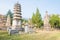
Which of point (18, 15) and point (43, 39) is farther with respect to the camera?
point (18, 15)

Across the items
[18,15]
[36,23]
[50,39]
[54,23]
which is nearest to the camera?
[50,39]

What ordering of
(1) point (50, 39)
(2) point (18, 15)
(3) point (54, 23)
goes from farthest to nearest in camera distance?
A: (3) point (54, 23)
(2) point (18, 15)
(1) point (50, 39)

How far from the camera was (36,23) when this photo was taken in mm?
43500

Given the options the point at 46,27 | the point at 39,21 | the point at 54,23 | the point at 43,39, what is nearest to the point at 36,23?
the point at 39,21

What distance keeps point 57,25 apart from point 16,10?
62.8 feet

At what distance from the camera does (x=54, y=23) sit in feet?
154

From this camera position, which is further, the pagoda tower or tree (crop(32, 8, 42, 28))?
tree (crop(32, 8, 42, 28))

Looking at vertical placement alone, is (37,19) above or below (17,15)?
below

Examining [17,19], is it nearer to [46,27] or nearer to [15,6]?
[15,6]

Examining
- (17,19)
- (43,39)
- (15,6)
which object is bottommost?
(43,39)

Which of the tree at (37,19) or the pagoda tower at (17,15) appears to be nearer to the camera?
the pagoda tower at (17,15)

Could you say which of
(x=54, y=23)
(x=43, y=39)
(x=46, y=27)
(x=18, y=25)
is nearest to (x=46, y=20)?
(x=46, y=27)

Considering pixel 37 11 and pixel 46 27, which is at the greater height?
pixel 37 11

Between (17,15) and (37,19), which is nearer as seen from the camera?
(17,15)
